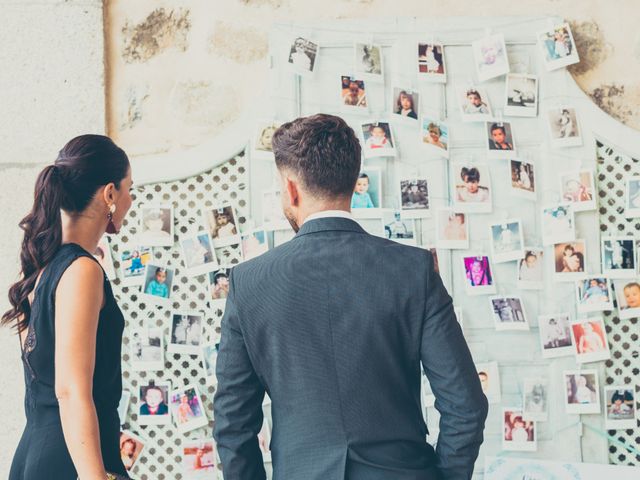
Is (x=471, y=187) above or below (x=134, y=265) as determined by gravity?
Result: above

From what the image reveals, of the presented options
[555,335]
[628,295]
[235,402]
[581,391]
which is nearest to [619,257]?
[628,295]

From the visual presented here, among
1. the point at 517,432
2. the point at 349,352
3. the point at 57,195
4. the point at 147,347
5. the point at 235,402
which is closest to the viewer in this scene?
the point at 349,352

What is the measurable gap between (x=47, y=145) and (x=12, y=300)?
4.01ft

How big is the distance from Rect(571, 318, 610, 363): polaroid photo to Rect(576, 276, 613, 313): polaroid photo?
0.04 m

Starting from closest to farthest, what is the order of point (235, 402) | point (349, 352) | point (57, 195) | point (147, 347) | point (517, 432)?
point (349, 352), point (235, 402), point (57, 195), point (517, 432), point (147, 347)

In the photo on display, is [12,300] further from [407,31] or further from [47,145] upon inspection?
[407,31]

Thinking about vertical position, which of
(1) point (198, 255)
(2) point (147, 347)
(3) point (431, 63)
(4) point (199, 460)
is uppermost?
(3) point (431, 63)

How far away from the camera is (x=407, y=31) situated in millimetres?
2682

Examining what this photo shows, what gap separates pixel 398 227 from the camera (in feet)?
8.64

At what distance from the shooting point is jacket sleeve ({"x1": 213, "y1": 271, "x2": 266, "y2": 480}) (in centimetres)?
146

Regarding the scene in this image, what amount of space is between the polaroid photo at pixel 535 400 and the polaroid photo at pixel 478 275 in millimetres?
330

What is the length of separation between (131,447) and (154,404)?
0.54ft

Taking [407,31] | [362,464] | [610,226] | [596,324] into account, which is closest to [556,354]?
[596,324]

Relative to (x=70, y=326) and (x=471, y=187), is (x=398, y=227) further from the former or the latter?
(x=70, y=326)
